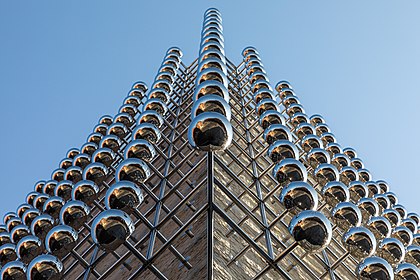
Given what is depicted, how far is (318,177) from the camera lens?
5.13 metres

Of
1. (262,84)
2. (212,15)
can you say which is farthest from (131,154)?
(212,15)

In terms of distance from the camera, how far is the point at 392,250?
4371mm

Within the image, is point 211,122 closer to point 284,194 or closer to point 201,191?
point 284,194

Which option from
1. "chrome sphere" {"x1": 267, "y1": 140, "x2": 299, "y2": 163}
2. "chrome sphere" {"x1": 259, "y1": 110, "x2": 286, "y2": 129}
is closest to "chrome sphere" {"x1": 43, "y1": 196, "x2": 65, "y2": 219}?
"chrome sphere" {"x1": 259, "y1": 110, "x2": 286, "y2": 129}

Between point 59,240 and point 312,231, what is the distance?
5.73 feet

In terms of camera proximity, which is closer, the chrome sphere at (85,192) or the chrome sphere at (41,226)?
the chrome sphere at (85,192)

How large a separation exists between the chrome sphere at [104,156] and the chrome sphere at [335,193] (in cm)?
205

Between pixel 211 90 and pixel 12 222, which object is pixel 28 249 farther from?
pixel 12 222

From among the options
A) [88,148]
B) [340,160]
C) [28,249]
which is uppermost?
[88,148]

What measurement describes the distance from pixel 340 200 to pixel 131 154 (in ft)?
5.36

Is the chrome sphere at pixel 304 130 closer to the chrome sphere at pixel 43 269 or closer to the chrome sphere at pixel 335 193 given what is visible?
the chrome sphere at pixel 335 193

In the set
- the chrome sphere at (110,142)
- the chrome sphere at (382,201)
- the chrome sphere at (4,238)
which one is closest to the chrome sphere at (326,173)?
the chrome sphere at (110,142)

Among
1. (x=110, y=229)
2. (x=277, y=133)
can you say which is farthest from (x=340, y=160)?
(x=110, y=229)

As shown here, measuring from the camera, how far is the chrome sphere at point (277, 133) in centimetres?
462
